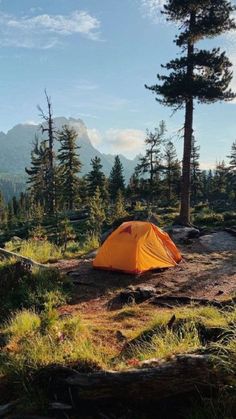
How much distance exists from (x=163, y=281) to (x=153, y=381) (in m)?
7.26

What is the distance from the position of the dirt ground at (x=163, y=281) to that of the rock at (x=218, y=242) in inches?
70.7

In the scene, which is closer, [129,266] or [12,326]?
[12,326]

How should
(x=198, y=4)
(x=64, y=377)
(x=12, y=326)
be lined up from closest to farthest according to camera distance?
(x=64, y=377) < (x=12, y=326) < (x=198, y=4)

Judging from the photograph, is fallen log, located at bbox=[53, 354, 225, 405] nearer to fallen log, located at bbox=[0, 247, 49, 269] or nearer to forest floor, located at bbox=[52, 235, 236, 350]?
forest floor, located at bbox=[52, 235, 236, 350]

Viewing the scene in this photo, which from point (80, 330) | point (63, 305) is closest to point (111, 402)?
point (80, 330)

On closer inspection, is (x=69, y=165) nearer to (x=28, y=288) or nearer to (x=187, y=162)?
(x=187, y=162)

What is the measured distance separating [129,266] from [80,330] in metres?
5.18

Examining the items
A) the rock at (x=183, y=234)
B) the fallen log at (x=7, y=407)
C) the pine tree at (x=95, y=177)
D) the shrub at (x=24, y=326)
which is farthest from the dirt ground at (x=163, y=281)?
the pine tree at (x=95, y=177)

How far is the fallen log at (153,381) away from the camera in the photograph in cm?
418

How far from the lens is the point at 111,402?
4.43 m

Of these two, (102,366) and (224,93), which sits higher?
(224,93)

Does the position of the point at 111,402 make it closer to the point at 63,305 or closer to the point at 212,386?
the point at 212,386

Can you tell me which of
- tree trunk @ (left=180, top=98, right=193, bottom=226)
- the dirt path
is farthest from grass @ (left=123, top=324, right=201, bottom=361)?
tree trunk @ (left=180, top=98, right=193, bottom=226)

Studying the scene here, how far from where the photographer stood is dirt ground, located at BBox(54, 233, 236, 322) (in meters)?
10.0
